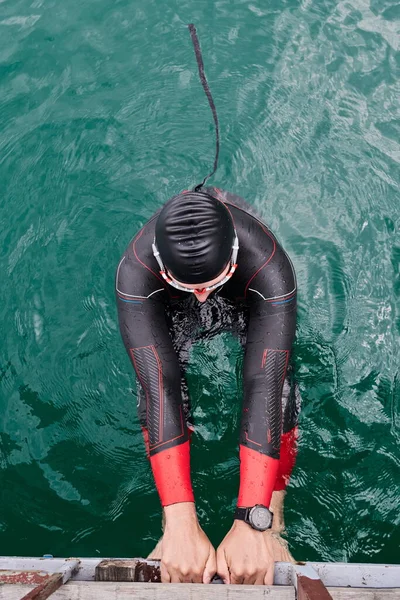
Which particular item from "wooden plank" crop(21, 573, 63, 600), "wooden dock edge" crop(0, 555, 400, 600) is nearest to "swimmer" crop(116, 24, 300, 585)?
"wooden dock edge" crop(0, 555, 400, 600)

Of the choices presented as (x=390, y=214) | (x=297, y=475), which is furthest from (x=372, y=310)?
(x=297, y=475)

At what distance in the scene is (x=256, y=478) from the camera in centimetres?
315

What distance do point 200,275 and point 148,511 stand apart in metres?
2.04

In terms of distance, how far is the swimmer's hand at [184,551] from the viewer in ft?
9.41

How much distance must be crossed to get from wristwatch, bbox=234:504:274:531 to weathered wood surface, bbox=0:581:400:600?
0.38 m

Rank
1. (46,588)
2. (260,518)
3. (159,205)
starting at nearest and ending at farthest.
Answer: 1. (46,588)
2. (260,518)
3. (159,205)

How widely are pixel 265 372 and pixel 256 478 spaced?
1.95ft

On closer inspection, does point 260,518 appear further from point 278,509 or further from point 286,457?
point 286,457

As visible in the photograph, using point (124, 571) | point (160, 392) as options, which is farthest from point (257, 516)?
point (160, 392)

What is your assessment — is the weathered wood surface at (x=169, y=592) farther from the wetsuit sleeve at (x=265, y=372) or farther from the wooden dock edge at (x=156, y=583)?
the wetsuit sleeve at (x=265, y=372)

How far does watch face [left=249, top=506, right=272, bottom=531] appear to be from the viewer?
118 inches

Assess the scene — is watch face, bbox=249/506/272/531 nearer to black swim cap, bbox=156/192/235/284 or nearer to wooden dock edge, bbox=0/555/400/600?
wooden dock edge, bbox=0/555/400/600

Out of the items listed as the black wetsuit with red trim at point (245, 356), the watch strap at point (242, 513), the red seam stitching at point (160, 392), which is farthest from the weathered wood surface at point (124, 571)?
the red seam stitching at point (160, 392)

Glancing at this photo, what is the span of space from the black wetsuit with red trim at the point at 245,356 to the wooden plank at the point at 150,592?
53 cm
